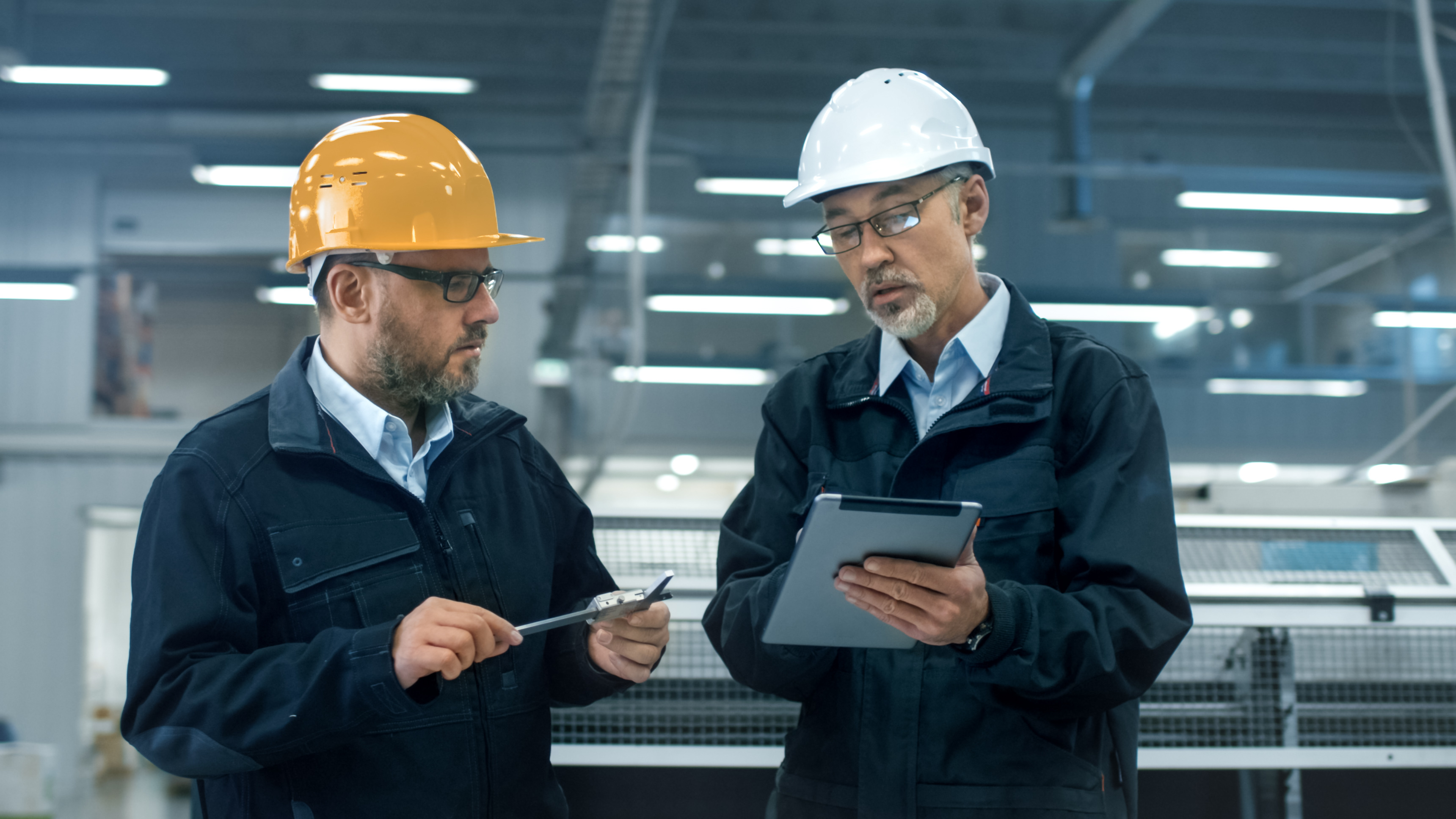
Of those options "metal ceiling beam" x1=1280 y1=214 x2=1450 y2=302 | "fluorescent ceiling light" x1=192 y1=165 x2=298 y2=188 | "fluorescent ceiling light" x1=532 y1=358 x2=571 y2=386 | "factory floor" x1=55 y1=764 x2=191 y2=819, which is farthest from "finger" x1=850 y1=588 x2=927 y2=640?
"metal ceiling beam" x1=1280 y1=214 x2=1450 y2=302

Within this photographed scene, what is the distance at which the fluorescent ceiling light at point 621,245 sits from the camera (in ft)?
34.1

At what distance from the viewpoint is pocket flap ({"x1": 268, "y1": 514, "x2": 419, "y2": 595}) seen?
1283 millimetres

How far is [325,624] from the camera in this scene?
130cm

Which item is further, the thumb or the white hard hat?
the white hard hat

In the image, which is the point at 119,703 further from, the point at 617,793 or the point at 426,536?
the point at 426,536

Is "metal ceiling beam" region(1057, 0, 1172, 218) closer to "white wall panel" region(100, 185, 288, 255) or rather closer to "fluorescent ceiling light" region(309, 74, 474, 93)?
"fluorescent ceiling light" region(309, 74, 474, 93)

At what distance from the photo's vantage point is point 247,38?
31.1 ft

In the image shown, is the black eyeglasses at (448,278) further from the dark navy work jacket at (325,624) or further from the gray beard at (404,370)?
the dark navy work jacket at (325,624)

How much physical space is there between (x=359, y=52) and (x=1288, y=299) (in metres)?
10.0

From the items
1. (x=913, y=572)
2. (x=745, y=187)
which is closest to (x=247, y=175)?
(x=745, y=187)

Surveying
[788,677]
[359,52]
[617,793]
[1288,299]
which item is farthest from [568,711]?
[1288,299]

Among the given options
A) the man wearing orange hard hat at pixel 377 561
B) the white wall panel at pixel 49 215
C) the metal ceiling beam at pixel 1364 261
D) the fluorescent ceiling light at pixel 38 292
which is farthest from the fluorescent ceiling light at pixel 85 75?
the metal ceiling beam at pixel 1364 261

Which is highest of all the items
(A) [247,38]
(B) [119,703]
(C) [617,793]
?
(A) [247,38]

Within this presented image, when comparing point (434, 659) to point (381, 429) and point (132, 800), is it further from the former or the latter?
point (132, 800)
